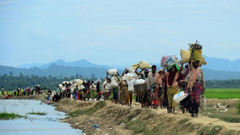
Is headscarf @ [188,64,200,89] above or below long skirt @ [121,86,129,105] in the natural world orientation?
above

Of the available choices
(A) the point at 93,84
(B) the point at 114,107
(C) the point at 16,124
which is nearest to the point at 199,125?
(B) the point at 114,107

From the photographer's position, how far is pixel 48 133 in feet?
64.3

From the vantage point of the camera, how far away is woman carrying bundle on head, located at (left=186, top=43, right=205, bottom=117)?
1417 centimetres

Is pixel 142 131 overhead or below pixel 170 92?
below

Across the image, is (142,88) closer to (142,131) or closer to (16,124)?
(142,131)

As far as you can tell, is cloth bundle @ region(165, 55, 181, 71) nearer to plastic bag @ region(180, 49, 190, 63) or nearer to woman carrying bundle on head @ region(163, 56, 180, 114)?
woman carrying bundle on head @ region(163, 56, 180, 114)

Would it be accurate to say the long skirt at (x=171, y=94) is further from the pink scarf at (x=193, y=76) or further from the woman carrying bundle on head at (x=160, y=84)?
the woman carrying bundle on head at (x=160, y=84)

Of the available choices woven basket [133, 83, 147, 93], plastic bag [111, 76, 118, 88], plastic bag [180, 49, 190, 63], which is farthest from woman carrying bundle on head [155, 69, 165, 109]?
plastic bag [111, 76, 118, 88]

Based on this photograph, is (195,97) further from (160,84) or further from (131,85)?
(131,85)

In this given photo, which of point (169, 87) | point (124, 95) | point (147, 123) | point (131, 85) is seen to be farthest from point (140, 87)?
point (124, 95)

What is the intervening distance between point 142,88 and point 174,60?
3.35 m

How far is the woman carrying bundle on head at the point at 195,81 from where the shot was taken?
46.5 ft

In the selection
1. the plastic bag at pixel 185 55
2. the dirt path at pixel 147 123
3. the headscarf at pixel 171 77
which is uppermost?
the plastic bag at pixel 185 55

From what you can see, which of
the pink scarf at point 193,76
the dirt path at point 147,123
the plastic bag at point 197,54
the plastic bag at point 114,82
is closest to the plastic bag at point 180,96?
the pink scarf at point 193,76
